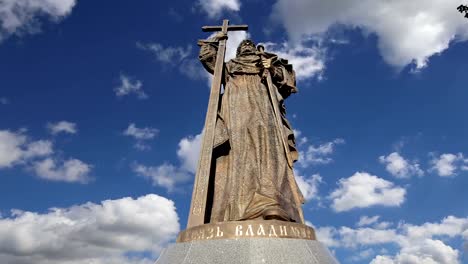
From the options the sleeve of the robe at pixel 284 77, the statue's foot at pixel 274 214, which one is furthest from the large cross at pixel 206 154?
the sleeve of the robe at pixel 284 77

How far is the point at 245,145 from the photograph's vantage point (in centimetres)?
877

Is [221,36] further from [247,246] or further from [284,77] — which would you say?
[247,246]

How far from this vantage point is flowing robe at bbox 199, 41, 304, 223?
26.1 feet

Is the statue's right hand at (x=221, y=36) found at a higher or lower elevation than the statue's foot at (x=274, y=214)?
higher

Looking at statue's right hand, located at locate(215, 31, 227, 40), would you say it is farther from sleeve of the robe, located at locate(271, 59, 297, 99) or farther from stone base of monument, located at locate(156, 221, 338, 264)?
stone base of monument, located at locate(156, 221, 338, 264)

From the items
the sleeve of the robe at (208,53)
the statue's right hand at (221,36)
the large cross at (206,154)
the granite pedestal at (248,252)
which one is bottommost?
the granite pedestal at (248,252)

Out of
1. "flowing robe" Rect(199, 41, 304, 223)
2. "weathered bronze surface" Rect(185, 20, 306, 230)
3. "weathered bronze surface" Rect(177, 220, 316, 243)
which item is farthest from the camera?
"flowing robe" Rect(199, 41, 304, 223)

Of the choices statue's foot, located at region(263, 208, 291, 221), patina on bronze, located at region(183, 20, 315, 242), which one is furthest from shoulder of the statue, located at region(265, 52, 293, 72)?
statue's foot, located at region(263, 208, 291, 221)

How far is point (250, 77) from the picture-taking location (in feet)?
33.1

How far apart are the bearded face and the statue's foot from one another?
463 cm

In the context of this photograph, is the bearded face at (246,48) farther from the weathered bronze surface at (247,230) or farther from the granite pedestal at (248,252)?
the granite pedestal at (248,252)

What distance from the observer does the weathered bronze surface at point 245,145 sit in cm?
785

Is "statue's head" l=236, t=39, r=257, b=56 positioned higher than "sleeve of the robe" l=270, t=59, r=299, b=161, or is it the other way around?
"statue's head" l=236, t=39, r=257, b=56

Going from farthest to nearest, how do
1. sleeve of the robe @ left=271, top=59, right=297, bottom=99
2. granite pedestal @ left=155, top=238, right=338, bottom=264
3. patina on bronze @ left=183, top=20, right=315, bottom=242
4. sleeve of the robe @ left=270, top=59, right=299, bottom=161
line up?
sleeve of the robe @ left=271, top=59, right=297, bottom=99, sleeve of the robe @ left=270, top=59, right=299, bottom=161, patina on bronze @ left=183, top=20, right=315, bottom=242, granite pedestal @ left=155, top=238, right=338, bottom=264
